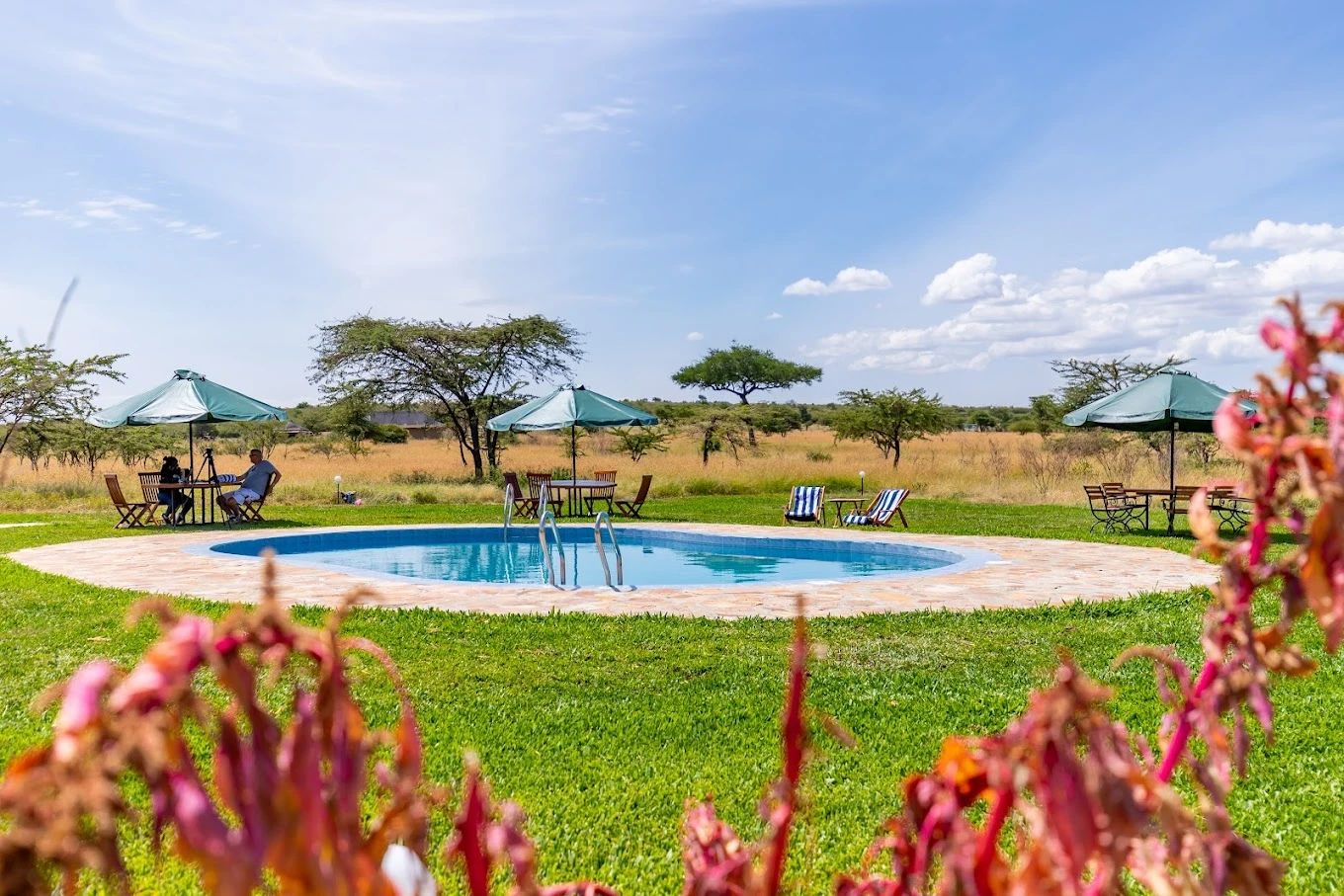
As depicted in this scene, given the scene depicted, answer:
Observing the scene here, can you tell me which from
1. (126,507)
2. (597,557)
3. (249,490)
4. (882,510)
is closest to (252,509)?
(249,490)

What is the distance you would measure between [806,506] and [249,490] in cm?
1004

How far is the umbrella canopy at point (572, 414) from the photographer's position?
1959cm

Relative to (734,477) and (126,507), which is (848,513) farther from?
(126,507)

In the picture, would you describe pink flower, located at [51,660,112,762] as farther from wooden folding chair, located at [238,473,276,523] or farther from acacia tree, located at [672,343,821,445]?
acacia tree, located at [672,343,821,445]

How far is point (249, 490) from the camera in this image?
1805cm

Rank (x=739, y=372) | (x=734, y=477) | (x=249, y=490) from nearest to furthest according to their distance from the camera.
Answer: (x=249, y=490), (x=734, y=477), (x=739, y=372)

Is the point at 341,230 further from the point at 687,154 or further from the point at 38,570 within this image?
the point at 38,570

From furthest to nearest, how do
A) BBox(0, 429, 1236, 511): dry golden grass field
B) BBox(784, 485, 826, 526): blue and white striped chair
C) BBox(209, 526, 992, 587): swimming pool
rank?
1. BBox(0, 429, 1236, 511): dry golden grass field
2. BBox(784, 485, 826, 526): blue and white striped chair
3. BBox(209, 526, 992, 587): swimming pool

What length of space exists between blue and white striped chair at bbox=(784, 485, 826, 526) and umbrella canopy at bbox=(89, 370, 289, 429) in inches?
374

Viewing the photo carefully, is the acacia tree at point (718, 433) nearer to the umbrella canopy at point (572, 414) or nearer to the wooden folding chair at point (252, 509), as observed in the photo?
the umbrella canopy at point (572, 414)

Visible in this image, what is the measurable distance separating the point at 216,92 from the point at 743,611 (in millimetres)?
6676

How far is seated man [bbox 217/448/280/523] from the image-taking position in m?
17.5

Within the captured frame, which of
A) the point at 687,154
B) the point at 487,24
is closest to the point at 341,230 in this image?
the point at 687,154

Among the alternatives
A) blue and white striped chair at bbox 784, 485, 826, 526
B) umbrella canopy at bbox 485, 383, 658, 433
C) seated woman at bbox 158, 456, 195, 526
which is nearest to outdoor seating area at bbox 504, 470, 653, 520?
umbrella canopy at bbox 485, 383, 658, 433
